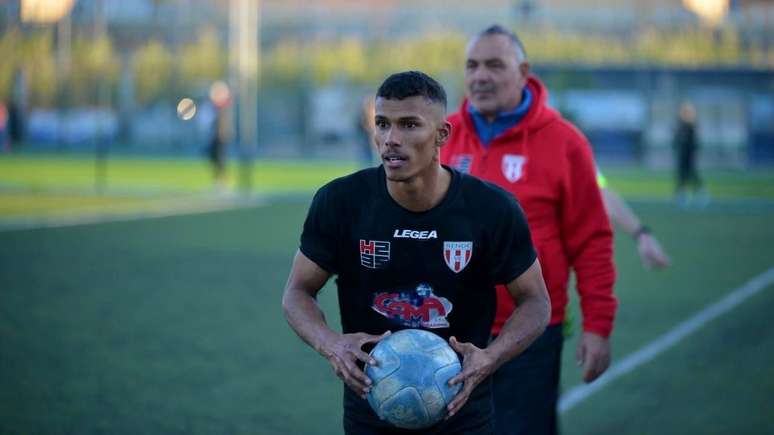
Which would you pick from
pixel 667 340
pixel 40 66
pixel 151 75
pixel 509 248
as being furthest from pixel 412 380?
pixel 151 75

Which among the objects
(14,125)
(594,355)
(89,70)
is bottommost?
(14,125)

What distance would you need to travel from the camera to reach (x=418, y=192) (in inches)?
170

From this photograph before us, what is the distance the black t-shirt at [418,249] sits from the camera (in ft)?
14.1

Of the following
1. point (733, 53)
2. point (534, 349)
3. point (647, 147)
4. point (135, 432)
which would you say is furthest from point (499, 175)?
point (733, 53)

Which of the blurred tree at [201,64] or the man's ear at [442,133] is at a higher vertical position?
the man's ear at [442,133]

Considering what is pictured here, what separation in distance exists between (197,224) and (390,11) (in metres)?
42.3

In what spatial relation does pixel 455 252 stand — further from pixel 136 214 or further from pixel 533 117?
pixel 136 214

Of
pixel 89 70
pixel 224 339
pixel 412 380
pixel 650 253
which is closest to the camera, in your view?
pixel 412 380

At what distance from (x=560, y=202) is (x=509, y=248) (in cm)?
159

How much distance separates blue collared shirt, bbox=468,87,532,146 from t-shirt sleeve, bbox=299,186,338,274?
180 cm

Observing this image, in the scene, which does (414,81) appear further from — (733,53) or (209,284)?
(733,53)

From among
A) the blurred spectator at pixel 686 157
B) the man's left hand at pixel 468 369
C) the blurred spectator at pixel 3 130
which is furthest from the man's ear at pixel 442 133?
the blurred spectator at pixel 3 130

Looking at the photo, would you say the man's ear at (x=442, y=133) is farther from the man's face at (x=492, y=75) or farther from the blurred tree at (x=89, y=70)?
the blurred tree at (x=89, y=70)

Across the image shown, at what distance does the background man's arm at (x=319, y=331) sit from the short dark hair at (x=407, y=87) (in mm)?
736
